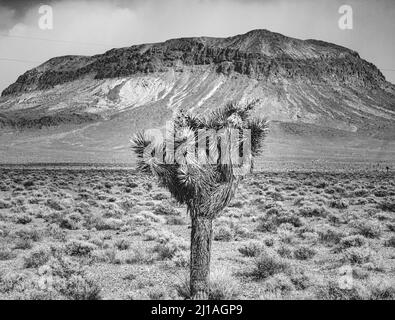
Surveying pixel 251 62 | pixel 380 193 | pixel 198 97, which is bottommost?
pixel 380 193

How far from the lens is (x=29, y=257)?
1059cm

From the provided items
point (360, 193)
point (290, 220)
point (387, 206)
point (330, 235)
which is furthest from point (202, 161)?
point (360, 193)

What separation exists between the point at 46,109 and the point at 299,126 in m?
77.3

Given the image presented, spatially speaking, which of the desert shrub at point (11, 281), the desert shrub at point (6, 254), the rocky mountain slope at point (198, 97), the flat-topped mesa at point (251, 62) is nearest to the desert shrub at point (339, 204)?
the desert shrub at point (6, 254)

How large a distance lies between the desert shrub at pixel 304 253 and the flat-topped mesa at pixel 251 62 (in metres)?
145

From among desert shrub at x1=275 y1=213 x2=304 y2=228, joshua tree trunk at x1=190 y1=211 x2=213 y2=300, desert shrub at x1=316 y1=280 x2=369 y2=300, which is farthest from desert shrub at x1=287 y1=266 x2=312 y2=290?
desert shrub at x1=275 y1=213 x2=304 y2=228

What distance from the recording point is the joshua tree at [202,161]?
23.8 ft

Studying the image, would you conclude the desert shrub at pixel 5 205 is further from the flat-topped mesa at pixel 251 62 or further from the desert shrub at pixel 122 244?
the flat-topped mesa at pixel 251 62

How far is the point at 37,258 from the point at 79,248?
125cm

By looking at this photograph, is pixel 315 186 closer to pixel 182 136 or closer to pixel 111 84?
pixel 182 136

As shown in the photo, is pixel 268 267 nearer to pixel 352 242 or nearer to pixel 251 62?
pixel 352 242

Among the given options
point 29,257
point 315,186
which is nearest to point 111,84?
point 315,186

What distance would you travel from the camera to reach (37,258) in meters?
10.4

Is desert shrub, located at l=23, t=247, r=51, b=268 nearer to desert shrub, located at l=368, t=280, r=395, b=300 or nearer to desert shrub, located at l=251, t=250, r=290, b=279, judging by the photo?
desert shrub, located at l=251, t=250, r=290, b=279
